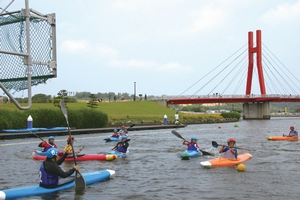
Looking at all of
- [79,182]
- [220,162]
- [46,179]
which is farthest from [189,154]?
[46,179]

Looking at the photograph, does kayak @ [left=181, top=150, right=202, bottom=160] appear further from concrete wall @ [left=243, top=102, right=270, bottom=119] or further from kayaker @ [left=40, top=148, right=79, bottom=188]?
concrete wall @ [left=243, top=102, right=270, bottom=119]

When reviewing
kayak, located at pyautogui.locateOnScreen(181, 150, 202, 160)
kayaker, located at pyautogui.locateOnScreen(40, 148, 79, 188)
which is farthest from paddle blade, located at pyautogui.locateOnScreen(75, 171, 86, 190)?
kayak, located at pyautogui.locateOnScreen(181, 150, 202, 160)

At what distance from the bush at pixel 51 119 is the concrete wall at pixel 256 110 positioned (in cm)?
5356

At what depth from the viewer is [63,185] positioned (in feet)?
28.7

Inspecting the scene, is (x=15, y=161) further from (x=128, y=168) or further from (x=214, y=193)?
(x=214, y=193)

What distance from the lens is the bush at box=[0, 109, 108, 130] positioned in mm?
25750

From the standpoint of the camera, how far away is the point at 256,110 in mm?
76500

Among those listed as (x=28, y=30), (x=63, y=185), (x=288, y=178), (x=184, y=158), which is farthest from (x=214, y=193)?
(x=28, y=30)

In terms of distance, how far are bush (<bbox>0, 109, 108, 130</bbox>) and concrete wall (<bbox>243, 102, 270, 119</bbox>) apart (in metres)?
53.6

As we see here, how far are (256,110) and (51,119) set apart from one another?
200 ft

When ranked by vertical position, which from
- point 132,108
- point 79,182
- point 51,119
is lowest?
point 79,182

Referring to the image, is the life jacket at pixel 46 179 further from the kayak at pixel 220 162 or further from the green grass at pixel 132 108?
the green grass at pixel 132 108

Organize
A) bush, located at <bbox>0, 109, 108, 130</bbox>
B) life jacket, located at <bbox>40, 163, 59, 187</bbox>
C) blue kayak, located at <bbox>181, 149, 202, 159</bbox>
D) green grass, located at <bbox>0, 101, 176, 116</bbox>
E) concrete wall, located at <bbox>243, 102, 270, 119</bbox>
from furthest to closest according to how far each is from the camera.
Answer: concrete wall, located at <bbox>243, 102, 270, 119</bbox> → green grass, located at <bbox>0, 101, 176, 116</bbox> → bush, located at <bbox>0, 109, 108, 130</bbox> → blue kayak, located at <bbox>181, 149, 202, 159</bbox> → life jacket, located at <bbox>40, 163, 59, 187</bbox>

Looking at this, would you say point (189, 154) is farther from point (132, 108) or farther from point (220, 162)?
point (132, 108)
